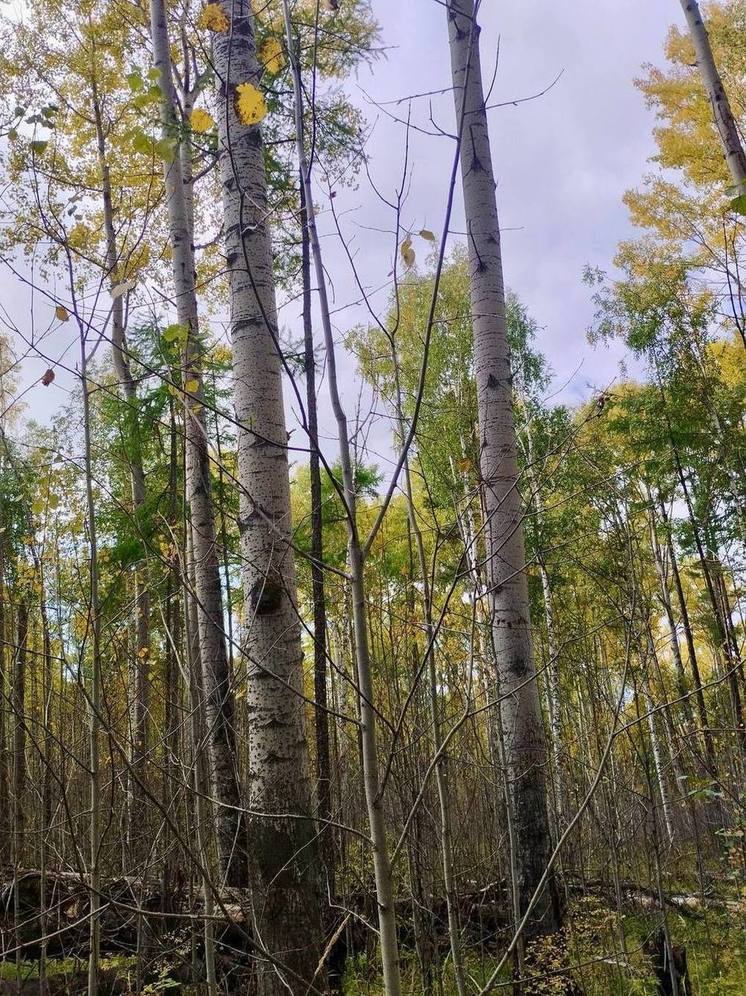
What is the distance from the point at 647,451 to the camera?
31.9 ft

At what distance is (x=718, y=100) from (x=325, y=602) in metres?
4.57

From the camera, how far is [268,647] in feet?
7.94

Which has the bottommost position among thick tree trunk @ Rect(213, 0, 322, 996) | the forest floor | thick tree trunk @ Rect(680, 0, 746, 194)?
the forest floor

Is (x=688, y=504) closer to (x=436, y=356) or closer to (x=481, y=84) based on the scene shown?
(x=436, y=356)

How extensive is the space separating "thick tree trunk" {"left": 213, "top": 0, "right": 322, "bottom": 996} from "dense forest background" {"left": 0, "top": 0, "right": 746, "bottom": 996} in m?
0.01

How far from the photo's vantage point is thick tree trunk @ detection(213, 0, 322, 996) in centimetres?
227

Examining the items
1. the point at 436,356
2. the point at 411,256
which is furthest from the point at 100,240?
the point at 411,256

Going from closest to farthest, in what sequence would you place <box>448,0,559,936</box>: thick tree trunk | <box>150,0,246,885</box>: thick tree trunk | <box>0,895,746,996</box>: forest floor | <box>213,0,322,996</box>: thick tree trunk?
<box>213,0,322,996</box>: thick tree trunk < <box>448,0,559,936</box>: thick tree trunk < <box>0,895,746,996</box>: forest floor < <box>150,0,246,885</box>: thick tree trunk

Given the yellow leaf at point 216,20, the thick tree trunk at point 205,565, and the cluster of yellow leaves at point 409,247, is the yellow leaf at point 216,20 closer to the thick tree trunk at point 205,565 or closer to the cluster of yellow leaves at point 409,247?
the cluster of yellow leaves at point 409,247

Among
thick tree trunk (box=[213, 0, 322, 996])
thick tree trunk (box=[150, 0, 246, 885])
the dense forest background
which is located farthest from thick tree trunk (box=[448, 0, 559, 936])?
thick tree trunk (box=[150, 0, 246, 885])

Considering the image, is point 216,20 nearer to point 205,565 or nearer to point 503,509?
point 205,565

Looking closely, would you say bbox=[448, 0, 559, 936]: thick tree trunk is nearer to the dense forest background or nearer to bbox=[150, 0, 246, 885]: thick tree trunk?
the dense forest background

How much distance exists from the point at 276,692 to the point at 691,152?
11.4 meters

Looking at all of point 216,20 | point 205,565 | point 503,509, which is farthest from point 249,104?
point 503,509
